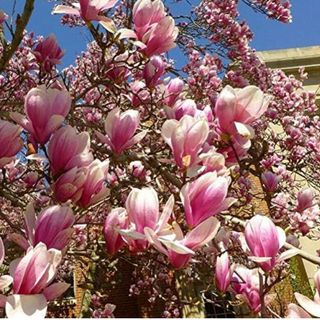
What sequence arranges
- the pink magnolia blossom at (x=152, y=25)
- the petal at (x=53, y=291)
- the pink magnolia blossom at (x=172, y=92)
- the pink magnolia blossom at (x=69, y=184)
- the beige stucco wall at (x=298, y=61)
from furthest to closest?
1. the beige stucco wall at (x=298, y=61)
2. the pink magnolia blossom at (x=172, y=92)
3. the pink magnolia blossom at (x=152, y=25)
4. the pink magnolia blossom at (x=69, y=184)
5. the petal at (x=53, y=291)

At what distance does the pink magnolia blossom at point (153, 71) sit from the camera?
2.11 m

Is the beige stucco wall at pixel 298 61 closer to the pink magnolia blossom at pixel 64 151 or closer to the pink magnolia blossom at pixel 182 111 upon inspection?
the pink magnolia blossom at pixel 182 111

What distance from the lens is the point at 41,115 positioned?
1.26 metres

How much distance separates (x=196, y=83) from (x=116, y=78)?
4.83ft

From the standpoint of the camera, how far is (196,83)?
11.6ft

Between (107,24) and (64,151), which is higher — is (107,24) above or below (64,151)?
above

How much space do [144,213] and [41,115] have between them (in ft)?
1.41

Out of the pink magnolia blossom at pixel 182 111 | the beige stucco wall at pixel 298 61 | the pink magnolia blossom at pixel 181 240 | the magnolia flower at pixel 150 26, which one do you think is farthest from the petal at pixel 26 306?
the beige stucco wall at pixel 298 61

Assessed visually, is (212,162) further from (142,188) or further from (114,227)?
(114,227)

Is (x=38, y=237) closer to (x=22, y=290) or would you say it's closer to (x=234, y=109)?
(x=22, y=290)

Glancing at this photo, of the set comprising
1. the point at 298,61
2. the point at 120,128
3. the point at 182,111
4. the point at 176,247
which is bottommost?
the point at 176,247

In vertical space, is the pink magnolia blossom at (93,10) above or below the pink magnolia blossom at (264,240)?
above

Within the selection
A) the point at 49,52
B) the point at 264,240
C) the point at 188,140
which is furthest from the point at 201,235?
the point at 49,52

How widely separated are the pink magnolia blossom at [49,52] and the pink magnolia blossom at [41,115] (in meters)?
1.00
